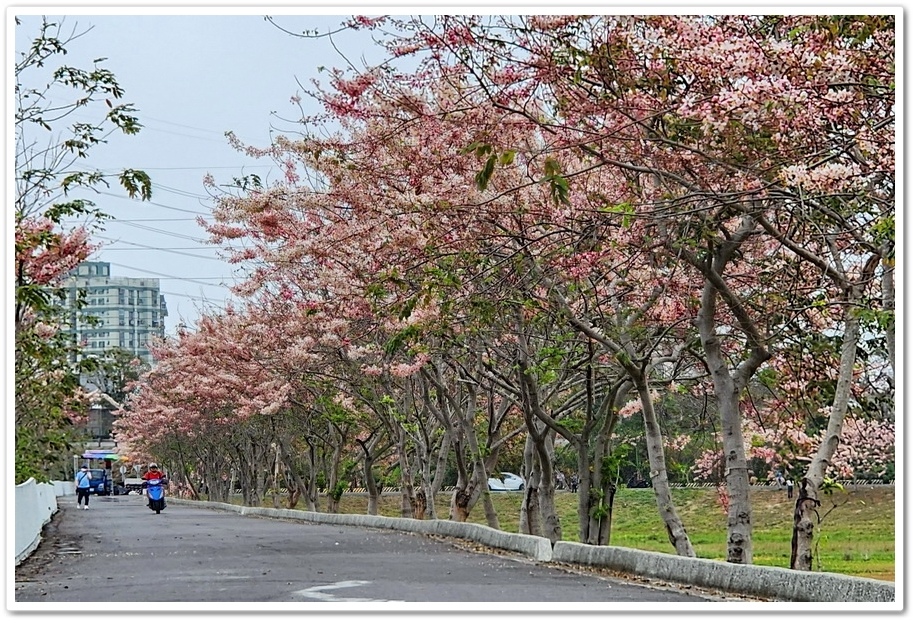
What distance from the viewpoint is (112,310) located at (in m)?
22.0

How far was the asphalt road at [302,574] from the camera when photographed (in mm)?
8969

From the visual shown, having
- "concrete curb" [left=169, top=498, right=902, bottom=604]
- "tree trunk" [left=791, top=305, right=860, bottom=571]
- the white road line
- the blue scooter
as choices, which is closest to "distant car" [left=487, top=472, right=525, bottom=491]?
the blue scooter

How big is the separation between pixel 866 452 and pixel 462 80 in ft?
27.9

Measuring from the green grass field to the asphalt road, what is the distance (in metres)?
4.36

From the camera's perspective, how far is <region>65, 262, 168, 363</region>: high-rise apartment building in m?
15.1

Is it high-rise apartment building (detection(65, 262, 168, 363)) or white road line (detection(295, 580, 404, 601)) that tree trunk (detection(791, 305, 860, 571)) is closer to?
white road line (detection(295, 580, 404, 601))

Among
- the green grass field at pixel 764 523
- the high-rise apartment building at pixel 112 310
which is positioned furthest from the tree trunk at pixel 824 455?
the high-rise apartment building at pixel 112 310

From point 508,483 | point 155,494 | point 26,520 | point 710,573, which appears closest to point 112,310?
point 26,520

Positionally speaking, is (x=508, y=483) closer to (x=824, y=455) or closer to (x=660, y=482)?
(x=660, y=482)

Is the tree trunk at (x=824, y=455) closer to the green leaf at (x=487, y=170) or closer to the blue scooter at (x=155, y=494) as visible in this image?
the green leaf at (x=487, y=170)

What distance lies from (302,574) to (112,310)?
12.1 m

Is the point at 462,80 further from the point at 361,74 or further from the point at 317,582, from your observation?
the point at 317,582

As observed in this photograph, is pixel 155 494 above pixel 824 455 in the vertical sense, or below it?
below
